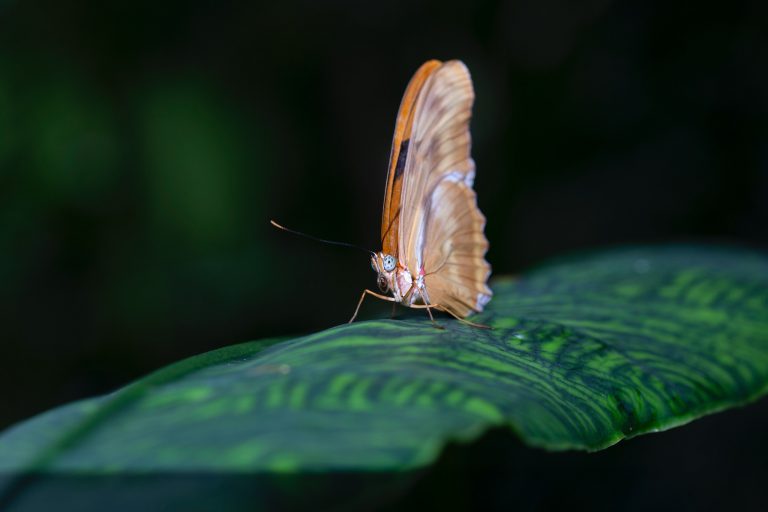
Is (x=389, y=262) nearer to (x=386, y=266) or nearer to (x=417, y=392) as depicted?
(x=386, y=266)

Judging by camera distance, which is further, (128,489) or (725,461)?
(725,461)

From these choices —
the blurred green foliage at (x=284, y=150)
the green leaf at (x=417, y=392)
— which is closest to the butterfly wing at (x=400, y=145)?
the green leaf at (x=417, y=392)

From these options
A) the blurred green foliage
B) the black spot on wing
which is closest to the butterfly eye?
the black spot on wing

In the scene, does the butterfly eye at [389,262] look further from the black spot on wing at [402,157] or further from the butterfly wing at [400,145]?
the black spot on wing at [402,157]

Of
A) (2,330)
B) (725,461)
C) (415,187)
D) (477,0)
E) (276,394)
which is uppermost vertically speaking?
(477,0)

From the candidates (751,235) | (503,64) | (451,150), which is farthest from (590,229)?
(451,150)

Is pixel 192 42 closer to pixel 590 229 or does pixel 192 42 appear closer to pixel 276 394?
pixel 590 229

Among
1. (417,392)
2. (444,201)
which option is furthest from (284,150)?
(417,392)
